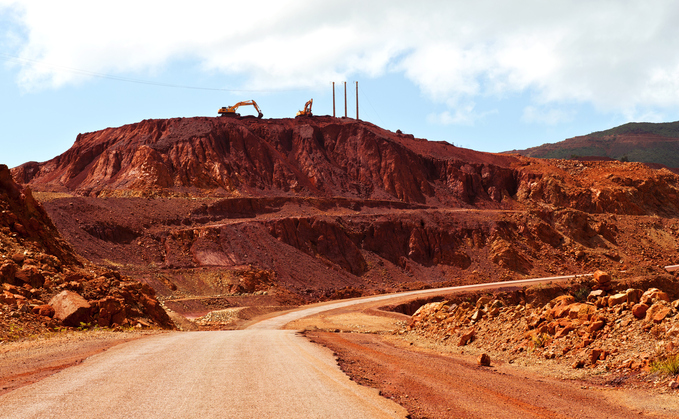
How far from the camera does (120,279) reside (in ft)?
79.1

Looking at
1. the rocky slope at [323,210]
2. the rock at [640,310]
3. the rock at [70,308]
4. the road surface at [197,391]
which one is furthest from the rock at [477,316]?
the rocky slope at [323,210]

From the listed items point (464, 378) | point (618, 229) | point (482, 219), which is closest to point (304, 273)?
point (482, 219)

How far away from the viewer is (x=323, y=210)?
7181 cm

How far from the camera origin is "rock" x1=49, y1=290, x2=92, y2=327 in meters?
18.4

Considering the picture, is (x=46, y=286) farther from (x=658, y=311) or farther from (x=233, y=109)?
(x=233, y=109)

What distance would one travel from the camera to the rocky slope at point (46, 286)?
56.7 ft

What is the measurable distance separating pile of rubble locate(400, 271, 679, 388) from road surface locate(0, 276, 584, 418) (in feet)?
20.0

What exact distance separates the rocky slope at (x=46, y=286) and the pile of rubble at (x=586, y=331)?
13.7m

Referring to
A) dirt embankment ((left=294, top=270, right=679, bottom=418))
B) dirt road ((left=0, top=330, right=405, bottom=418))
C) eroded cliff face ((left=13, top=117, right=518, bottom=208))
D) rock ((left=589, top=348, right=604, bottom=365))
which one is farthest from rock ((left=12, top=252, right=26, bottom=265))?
eroded cliff face ((left=13, top=117, right=518, bottom=208))

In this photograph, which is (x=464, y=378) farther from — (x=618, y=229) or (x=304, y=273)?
(x=618, y=229)

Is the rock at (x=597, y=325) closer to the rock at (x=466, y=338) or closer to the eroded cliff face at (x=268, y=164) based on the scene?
Result: the rock at (x=466, y=338)

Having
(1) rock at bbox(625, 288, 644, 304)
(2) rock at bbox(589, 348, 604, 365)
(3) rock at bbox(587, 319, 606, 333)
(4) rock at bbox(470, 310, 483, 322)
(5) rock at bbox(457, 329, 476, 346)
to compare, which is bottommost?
(5) rock at bbox(457, 329, 476, 346)

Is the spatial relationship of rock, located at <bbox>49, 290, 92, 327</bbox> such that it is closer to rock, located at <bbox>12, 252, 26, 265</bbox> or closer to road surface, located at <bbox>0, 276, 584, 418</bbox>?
rock, located at <bbox>12, 252, 26, 265</bbox>

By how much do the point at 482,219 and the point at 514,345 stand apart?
Answer: 5720 centimetres
